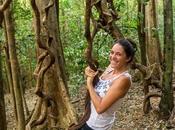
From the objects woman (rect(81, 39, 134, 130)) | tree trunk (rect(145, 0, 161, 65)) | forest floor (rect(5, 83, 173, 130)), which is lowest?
forest floor (rect(5, 83, 173, 130))

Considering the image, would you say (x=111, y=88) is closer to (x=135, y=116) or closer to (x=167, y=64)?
(x=167, y=64)

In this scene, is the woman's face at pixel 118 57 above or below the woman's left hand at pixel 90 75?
above

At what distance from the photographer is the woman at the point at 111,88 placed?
9.23ft

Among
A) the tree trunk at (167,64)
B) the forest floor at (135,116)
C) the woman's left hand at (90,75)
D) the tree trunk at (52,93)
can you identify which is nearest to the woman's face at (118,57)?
the woman's left hand at (90,75)

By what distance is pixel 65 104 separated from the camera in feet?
18.7

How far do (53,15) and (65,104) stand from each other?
4.08 feet

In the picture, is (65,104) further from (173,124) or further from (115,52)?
(115,52)

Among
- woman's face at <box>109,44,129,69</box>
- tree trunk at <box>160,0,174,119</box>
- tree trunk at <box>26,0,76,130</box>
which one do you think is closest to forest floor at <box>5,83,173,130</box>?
tree trunk at <box>160,0,174,119</box>

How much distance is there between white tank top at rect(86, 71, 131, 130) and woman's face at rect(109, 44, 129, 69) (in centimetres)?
7

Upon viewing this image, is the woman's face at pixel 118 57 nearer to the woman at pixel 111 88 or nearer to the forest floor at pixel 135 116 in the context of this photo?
the woman at pixel 111 88

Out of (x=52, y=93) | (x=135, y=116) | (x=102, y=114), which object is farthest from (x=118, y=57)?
(x=135, y=116)

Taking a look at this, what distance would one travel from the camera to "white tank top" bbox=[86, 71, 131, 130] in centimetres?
289

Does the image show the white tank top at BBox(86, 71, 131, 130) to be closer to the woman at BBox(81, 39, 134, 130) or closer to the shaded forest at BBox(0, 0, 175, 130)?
the woman at BBox(81, 39, 134, 130)

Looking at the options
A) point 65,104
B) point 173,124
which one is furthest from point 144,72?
point 65,104
